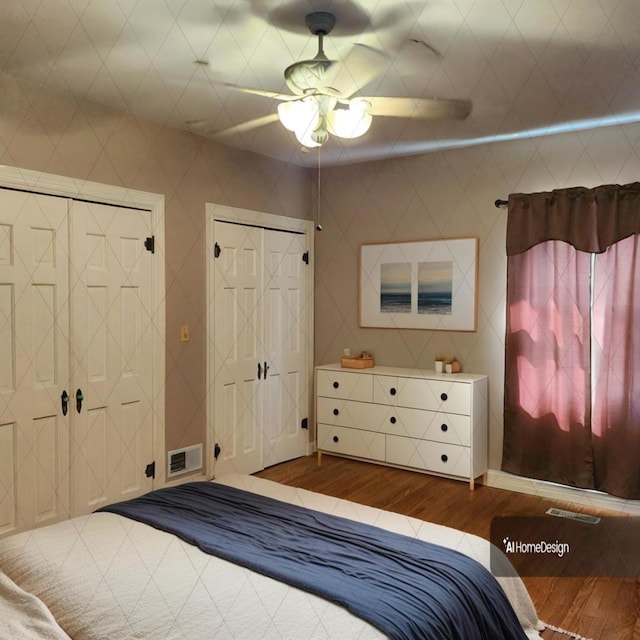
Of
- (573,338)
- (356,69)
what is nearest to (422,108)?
(356,69)

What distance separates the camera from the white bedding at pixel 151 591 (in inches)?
57.9

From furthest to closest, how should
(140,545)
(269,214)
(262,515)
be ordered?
(269,214), (262,515), (140,545)

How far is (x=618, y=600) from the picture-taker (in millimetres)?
2617

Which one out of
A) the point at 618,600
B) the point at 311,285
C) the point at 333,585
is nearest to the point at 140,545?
the point at 333,585

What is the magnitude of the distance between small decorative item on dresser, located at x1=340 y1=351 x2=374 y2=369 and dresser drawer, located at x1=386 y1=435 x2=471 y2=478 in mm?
599

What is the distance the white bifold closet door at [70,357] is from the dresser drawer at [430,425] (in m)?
1.81

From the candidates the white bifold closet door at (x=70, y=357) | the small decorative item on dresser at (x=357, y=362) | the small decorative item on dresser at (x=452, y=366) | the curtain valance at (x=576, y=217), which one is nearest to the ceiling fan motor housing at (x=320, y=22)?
the white bifold closet door at (x=70, y=357)

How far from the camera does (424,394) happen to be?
4172 millimetres

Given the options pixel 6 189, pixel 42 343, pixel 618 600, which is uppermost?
pixel 6 189

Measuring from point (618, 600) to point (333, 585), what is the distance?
1.73m

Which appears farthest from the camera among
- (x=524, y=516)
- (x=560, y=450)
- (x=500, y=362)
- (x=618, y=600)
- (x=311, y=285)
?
(x=311, y=285)

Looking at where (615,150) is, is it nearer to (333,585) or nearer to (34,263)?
(333,585)

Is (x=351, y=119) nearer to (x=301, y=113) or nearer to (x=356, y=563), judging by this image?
(x=301, y=113)
